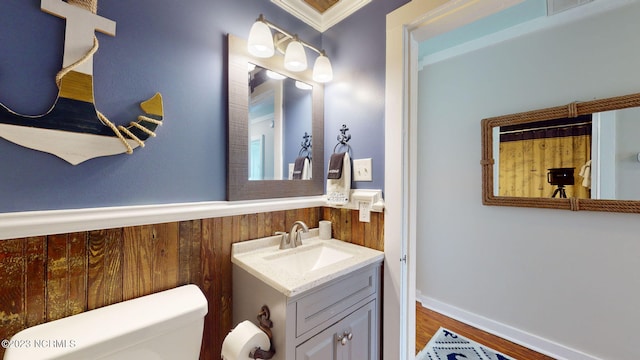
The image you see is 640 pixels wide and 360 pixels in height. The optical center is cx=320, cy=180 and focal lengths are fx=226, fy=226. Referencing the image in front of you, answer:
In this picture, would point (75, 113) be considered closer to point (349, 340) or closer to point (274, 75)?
point (274, 75)

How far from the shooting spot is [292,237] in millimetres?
1252

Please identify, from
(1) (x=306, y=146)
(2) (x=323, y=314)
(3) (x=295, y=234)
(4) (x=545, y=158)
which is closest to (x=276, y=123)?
(1) (x=306, y=146)

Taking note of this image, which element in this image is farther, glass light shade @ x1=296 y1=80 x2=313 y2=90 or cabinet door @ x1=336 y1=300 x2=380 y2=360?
glass light shade @ x1=296 y1=80 x2=313 y2=90

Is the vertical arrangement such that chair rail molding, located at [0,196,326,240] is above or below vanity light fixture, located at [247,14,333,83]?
below

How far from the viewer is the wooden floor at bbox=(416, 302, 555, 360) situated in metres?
1.60

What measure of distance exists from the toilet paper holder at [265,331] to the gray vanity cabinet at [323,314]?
0.02 m

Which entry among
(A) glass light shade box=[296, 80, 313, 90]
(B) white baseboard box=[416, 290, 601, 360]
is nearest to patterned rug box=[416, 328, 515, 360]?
(B) white baseboard box=[416, 290, 601, 360]

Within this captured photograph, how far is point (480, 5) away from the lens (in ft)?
3.13

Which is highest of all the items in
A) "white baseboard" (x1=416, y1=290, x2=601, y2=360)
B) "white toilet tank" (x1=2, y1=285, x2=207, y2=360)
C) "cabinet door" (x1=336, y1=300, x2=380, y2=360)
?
"white toilet tank" (x1=2, y1=285, x2=207, y2=360)

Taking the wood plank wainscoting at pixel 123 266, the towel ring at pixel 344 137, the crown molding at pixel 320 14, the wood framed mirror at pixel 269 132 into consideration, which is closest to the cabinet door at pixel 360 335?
the wood plank wainscoting at pixel 123 266

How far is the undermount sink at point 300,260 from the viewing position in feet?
2.81

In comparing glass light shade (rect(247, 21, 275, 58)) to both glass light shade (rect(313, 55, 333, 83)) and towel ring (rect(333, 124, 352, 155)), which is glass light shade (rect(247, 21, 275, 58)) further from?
towel ring (rect(333, 124, 352, 155))

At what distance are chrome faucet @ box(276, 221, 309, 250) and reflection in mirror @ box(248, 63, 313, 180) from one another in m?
0.31

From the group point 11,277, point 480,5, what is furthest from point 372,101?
point 11,277
